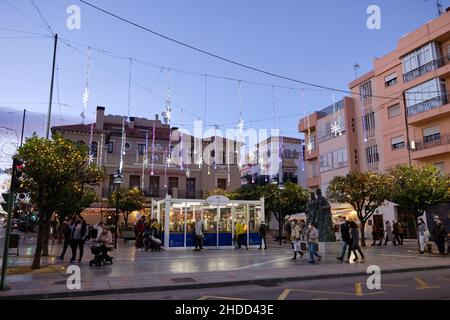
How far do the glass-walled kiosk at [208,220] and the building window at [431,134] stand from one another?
15.1 m

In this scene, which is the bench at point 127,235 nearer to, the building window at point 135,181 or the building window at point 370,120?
the building window at point 135,181

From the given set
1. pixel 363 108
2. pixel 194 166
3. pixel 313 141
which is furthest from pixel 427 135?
pixel 194 166

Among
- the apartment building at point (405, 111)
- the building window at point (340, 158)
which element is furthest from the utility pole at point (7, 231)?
the building window at point (340, 158)

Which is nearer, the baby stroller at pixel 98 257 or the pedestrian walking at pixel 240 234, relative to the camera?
the baby stroller at pixel 98 257

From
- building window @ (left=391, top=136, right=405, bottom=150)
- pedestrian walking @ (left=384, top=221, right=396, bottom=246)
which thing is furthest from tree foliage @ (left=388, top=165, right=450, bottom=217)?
building window @ (left=391, top=136, right=405, bottom=150)

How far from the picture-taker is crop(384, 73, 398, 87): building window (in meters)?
34.6

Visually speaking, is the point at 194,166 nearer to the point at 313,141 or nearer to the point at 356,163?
the point at 313,141

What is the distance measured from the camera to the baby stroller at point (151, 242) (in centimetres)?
2231

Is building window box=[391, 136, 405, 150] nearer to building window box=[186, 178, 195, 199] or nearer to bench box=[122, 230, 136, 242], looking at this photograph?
building window box=[186, 178, 195, 199]

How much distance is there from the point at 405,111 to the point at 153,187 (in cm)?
2615

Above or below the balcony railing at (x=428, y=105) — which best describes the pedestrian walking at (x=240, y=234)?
below

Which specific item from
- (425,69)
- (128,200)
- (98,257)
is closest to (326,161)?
(425,69)

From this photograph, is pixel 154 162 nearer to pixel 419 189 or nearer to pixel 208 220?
pixel 208 220
